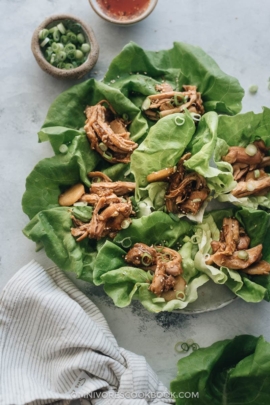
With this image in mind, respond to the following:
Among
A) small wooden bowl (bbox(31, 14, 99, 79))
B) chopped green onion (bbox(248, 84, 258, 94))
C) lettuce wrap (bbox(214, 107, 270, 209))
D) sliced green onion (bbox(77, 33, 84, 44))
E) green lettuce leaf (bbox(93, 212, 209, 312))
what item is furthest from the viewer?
chopped green onion (bbox(248, 84, 258, 94))

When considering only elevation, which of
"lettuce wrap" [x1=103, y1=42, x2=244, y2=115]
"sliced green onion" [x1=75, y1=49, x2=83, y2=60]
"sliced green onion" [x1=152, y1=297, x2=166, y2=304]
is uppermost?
"sliced green onion" [x1=75, y1=49, x2=83, y2=60]

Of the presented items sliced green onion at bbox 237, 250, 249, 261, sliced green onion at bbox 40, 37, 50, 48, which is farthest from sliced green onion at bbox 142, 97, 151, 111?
sliced green onion at bbox 237, 250, 249, 261

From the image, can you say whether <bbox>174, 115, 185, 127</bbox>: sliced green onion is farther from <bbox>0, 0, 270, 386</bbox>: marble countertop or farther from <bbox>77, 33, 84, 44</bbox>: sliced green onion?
<bbox>77, 33, 84, 44</bbox>: sliced green onion

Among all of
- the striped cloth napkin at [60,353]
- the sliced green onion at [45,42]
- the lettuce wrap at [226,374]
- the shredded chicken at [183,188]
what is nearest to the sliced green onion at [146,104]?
the shredded chicken at [183,188]

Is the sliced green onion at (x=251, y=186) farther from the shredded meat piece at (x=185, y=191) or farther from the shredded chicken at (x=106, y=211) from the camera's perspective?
the shredded chicken at (x=106, y=211)

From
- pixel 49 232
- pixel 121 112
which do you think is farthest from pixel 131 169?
pixel 49 232

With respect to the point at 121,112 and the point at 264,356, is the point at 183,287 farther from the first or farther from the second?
the point at 121,112

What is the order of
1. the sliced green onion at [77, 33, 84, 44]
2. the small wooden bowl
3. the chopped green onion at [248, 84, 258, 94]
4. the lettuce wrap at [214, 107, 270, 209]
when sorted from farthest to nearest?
the chopped green onion at [248, 84, 258, 94], the sliced green onion at [77, 33, 84, 44], the small wooden bowl, the lettuce wrap at [214, 107, 270, 209]
